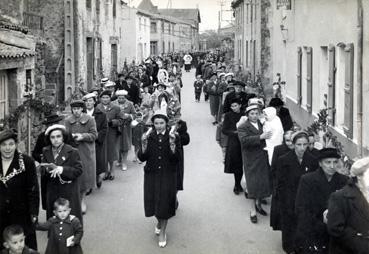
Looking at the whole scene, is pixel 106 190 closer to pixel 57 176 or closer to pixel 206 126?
pixel 57 176

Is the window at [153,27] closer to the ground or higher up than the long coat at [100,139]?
higher up

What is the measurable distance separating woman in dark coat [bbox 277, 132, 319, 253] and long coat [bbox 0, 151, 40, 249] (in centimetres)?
299

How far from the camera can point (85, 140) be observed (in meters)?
9.77

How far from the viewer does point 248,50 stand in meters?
33.2

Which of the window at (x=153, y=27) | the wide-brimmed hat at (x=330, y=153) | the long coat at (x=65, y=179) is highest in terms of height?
the window at (x=153, y=27)

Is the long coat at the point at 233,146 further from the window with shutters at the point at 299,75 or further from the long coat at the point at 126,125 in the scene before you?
the window with shutters at the point at 299,75

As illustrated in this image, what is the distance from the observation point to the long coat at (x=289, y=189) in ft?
24.2

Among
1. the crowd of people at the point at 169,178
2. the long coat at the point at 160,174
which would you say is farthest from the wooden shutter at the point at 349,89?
the long coat at the point at 160,174

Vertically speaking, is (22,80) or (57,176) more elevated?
(22,80)

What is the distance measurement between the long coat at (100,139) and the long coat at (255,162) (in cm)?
280

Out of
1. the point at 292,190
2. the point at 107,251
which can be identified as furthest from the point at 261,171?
the point at 107,251

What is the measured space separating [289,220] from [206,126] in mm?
12808

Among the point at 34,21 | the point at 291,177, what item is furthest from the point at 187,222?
the point at 34,21

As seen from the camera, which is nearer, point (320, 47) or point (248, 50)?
point (320, 47)
